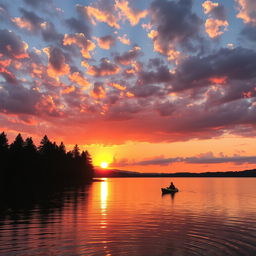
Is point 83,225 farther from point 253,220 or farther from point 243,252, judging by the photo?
point 253,220

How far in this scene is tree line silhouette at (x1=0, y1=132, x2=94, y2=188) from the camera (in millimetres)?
89062

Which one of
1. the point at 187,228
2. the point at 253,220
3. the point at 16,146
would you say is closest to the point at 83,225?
the point at 187,228

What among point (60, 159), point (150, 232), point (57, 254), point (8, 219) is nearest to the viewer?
point (57, 254)

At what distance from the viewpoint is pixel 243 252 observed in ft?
64.1

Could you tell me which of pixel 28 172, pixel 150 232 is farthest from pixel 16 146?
pixel 150 232

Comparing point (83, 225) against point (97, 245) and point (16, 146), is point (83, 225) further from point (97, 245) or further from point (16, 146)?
point (16, 146)

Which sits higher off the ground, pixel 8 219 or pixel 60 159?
pixel 60 159

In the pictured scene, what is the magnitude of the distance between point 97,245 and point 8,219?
1577 centimetres

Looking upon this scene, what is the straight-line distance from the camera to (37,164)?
106188mm

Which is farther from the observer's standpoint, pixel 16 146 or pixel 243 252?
pixel 16 146

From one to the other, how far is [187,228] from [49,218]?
16186mm

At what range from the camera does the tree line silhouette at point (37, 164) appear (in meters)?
89.1

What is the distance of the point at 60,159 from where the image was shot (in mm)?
132000

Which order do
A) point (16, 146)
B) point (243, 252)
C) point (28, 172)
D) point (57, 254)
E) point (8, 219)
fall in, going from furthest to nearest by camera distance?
point (28, 172)
point (16, 146)
point (8, 219)
point (243, 252)
point (57, 254)
